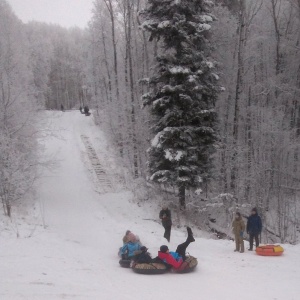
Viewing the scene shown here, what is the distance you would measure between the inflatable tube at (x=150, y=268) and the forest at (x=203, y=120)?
6805mm

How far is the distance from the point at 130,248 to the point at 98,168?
578 inches

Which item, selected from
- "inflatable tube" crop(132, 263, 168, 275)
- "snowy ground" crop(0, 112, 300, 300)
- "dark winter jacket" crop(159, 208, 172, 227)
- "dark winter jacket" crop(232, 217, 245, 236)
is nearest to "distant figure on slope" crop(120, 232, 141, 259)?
"snowy ground" crop(0, 112, 300, 300)

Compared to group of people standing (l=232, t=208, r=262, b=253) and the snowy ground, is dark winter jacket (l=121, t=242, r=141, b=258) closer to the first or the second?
the snowy ground

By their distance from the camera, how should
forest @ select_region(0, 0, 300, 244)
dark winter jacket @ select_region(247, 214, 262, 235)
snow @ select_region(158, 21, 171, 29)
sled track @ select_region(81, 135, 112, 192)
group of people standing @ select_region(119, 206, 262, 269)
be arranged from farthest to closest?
sled track @ select_region(81, 135, 112, 192) < forest @ select_region(0, 0, 300, 244) < snow @ select_region(158, 21, 171, 29) < dark winter jacket @ select_region(247, 214, 262, 235) < group of people standing @ select_region(119, 206, 262, 269)

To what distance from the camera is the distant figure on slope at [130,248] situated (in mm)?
11500

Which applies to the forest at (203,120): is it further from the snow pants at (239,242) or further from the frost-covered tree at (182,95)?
the snow pants at (239,242)

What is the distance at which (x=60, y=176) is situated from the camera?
2431 cm

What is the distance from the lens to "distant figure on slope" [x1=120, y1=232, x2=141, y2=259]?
11500 mm

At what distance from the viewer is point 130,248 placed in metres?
11.7

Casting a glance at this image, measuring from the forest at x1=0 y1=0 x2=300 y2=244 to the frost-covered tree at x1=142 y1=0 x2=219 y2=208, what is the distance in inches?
2.0

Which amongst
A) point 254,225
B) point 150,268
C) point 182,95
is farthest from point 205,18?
point 150,268

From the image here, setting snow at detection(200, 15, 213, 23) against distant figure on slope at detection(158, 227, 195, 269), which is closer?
distant figure on slope at detection(158, 227, 195, 269)

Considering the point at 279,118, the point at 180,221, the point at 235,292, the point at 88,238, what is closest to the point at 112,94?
the point at 279,118

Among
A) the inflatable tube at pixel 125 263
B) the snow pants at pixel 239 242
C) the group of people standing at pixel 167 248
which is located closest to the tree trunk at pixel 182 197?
the group of people standing at pixel 167 248
